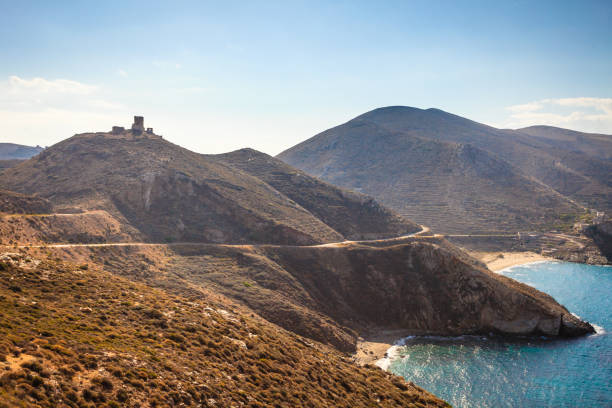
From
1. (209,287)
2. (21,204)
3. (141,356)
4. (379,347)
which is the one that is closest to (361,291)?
(379,347)

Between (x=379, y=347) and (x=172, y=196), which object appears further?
(x=172, y=196)

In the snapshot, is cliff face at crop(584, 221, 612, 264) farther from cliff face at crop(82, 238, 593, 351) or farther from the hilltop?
cliff face at crop(82, 238, 593, 351)

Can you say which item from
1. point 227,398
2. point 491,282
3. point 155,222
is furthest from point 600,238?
point 227,398

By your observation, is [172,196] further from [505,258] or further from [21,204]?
[505,258]

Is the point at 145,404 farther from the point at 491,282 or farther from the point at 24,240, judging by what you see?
the point at 491,282

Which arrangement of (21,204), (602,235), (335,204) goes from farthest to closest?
(602,235) < (335,204) < (21,204)

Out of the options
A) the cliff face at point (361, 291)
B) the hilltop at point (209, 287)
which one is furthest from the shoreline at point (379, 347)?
the hilltop at point (209, 287)

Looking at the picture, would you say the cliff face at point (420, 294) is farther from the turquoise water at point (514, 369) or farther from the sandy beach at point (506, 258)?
the sandy beach at point (506, 258)
